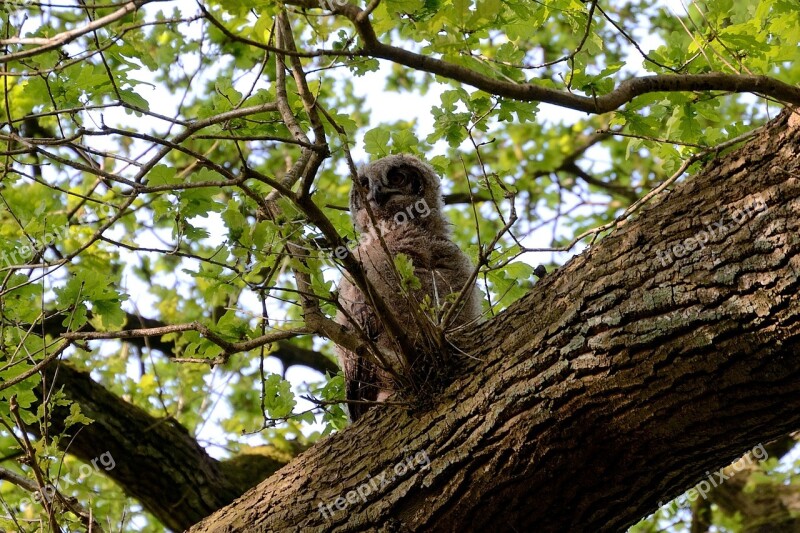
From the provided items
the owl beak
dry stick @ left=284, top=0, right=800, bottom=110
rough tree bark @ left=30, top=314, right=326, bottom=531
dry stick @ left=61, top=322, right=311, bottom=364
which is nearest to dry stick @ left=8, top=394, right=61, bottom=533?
dry stick @ left=61, top=322, right=311, bottom=364

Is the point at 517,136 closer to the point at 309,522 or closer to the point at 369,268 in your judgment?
the point at 369,268

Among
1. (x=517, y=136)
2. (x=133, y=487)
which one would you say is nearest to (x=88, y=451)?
(x=133, y=487)

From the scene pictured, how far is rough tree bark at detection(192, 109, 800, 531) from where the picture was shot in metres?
2.74

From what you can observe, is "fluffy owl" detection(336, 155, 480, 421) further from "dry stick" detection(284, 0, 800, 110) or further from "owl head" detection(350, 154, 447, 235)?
"dry stick" detection(284, 0, 800, 110)

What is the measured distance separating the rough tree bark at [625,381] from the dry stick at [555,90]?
270 mm

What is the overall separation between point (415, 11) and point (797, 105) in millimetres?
1523

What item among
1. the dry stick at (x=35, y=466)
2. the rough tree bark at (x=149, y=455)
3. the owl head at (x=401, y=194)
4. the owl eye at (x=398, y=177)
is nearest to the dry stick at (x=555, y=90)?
the dry stick at (x=35, y=466)

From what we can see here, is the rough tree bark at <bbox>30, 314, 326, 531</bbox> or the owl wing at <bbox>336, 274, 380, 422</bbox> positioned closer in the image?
the owl wing at <bbox>336, 274, 380, 422</bbox>

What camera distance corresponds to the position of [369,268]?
544 cm

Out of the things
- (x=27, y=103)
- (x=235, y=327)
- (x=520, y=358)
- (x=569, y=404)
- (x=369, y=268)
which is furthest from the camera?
(x=27, y=103)

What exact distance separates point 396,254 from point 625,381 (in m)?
2.25

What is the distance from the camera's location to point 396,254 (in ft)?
16.1

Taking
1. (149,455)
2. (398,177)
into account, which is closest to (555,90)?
(398,177)

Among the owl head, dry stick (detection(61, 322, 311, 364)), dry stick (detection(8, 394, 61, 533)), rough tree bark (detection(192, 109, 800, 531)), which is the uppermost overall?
the owl head
